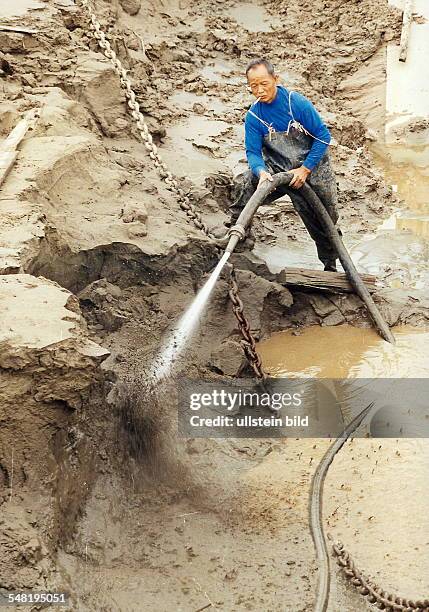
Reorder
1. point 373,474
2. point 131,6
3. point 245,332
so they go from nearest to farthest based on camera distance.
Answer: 1. point 373,474
2. point 245,332
3. point 131,6

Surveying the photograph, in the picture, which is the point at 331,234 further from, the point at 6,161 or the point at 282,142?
the point at 6,161

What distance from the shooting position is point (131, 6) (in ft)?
29.2

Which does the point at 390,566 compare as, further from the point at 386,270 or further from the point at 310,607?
the point at 386,270

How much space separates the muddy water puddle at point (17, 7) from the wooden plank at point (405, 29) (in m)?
4.58

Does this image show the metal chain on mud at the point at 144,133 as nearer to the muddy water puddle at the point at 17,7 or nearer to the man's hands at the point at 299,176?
the muddy water puddle at the point at 17,7

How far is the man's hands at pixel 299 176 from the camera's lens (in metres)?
5.04

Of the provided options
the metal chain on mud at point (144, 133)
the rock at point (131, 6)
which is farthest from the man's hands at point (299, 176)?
the rock at point (131, 6)

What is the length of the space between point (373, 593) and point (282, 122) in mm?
3075

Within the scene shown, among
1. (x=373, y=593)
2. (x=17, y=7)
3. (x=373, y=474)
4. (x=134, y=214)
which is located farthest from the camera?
(x=17, y=7)

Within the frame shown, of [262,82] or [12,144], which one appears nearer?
[262,82]

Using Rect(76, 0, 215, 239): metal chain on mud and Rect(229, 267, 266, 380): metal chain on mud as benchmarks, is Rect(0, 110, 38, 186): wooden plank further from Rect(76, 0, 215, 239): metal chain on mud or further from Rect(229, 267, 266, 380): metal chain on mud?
Rect(229, 267, 266, 380): metal chain on mud

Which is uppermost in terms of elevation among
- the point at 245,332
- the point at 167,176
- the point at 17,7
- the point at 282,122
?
the point at 17,7

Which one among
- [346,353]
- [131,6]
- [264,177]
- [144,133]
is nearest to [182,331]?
[264,177]

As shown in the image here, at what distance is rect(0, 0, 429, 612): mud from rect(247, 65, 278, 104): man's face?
104 centimetres
